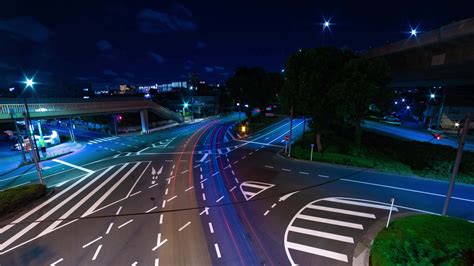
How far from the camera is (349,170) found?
69.1 feet

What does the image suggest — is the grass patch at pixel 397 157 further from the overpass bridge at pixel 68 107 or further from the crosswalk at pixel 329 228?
the overpass bridge at pixel 68 107

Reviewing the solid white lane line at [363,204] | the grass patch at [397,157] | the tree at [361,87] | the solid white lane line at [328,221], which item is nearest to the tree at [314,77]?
the tree at [361,87]

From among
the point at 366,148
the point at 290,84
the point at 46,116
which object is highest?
the point at 290,84

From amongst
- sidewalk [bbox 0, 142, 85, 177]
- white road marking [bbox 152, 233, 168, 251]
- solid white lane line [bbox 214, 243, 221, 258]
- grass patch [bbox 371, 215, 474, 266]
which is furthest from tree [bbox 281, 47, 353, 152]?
sidewalk [bbox 0, 142, 85, 177]

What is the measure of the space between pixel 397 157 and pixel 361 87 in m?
11.4

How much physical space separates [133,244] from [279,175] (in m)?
13.6

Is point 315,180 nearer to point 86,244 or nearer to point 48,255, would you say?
point 86,244

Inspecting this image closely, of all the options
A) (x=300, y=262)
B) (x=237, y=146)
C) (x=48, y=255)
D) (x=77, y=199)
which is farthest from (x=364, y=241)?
(x=237, y=146)

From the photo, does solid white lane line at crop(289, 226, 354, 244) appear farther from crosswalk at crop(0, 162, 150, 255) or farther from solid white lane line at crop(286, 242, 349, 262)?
crosswalk at crop(0, 162, 150, 255)

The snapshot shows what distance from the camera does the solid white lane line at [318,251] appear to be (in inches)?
387

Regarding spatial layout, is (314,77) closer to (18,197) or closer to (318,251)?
(318,251)

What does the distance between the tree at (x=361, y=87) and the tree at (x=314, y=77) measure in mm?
1269

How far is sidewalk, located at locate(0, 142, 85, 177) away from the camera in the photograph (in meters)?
25.0

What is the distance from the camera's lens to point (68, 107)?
32.2m
